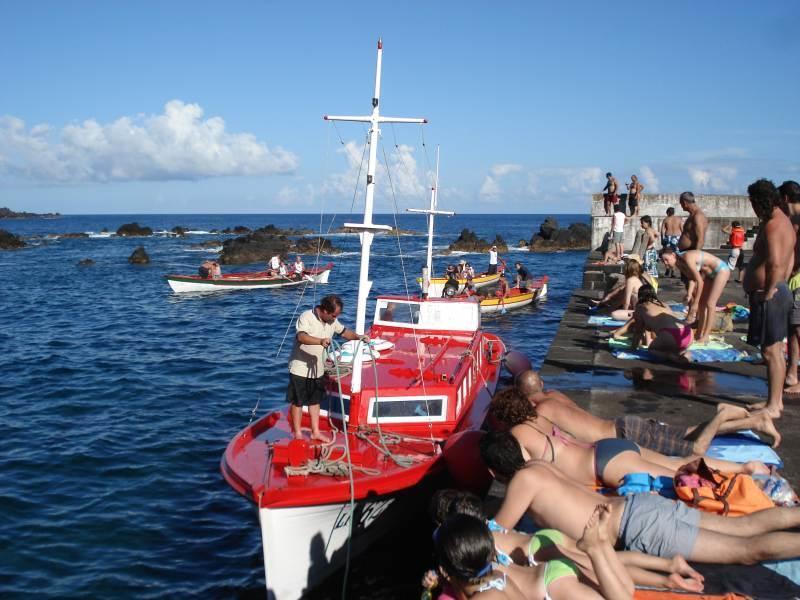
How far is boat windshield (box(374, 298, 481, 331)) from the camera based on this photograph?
1422 cm

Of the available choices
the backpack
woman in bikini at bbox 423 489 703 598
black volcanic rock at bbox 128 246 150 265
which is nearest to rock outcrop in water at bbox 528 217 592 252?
black volcanic rock at bbox 128 246 150 265

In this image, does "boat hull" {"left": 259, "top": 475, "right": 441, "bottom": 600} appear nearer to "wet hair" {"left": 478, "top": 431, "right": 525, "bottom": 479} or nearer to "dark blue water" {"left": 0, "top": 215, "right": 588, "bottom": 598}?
"dark blue water" {"left": 0, "top": 215, "right": 588, "bottom": 598}

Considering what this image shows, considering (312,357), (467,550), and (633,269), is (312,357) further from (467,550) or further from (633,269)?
(633,269)

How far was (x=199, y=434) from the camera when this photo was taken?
48.2 ft

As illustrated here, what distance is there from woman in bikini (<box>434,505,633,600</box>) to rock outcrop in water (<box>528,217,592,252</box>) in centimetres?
7461

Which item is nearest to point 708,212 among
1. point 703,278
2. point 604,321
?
point 604,321

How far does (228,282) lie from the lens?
3894 centimetres

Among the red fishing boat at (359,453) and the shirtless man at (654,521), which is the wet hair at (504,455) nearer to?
the shirtless man at (654,521)

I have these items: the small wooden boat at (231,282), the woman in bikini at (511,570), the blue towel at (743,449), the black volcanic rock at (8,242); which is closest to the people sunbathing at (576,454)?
the blue towel at (743,449)

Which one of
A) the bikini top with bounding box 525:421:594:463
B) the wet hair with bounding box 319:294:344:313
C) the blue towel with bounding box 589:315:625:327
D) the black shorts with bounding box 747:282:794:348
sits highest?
the black shorts with bounding box 747:282:794:348

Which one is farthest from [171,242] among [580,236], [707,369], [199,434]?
[707,369]

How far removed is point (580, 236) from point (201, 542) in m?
74.7

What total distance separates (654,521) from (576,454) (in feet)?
3.44

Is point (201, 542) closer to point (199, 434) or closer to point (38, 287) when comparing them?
point (199, 434)
